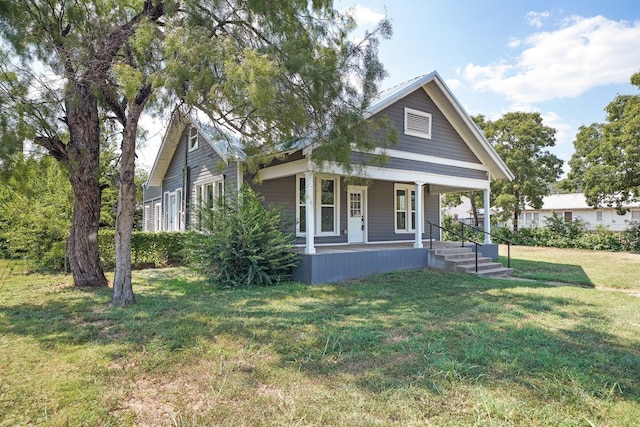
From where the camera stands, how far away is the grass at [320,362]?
2.94 meters

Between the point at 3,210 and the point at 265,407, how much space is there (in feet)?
39.8

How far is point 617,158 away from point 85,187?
22704mm

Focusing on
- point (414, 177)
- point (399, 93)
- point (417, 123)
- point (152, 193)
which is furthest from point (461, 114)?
point (152, 193)

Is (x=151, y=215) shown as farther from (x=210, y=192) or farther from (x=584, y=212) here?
(x=584, y=212)

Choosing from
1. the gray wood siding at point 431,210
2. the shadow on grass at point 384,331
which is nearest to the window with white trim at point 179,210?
the shadow on grass at point 384,331

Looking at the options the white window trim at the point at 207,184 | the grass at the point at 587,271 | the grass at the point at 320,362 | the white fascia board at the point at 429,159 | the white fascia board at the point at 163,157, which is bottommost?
the grass at the point at 587,271

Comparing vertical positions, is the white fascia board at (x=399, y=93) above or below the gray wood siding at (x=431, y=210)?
above

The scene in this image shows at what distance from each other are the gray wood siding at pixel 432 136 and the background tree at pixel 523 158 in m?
12.0

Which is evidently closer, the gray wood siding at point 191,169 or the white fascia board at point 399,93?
the white fascia board at point 399,93

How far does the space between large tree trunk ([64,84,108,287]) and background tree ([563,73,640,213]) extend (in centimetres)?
2161

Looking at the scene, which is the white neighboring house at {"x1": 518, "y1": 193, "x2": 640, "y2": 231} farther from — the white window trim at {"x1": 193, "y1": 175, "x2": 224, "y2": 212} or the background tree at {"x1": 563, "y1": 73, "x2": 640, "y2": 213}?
the white window trim at {"x1": 193, "y1": 175, "x2": 224, "y2": 212}

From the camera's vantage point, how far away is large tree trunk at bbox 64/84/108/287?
26.3ft

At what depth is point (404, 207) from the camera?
48.1ft

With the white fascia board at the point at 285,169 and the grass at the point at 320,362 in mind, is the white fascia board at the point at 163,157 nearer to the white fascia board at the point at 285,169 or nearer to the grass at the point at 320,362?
the white fascia board at the point at 285,169
